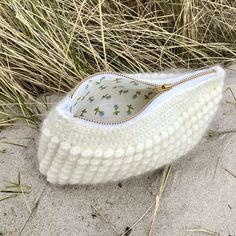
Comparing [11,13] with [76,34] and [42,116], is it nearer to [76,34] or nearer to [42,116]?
[76,34]

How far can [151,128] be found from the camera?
898 millimetres

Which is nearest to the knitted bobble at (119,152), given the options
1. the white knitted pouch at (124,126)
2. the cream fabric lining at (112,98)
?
the white knitted pouch at (124,126)

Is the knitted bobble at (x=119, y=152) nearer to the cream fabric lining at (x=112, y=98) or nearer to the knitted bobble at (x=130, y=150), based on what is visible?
the knitted bobble at (x=130, y=150)

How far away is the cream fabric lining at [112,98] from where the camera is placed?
3.27ft

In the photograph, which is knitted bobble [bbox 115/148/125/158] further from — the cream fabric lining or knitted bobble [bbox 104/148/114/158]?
the cream fabric lining

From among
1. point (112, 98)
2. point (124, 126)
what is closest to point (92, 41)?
point (112, 98)

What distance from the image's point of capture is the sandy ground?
3.05 ft

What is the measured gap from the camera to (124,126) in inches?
34.9

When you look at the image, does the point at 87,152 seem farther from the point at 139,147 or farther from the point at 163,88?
the point at 163,88

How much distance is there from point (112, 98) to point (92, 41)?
32cm

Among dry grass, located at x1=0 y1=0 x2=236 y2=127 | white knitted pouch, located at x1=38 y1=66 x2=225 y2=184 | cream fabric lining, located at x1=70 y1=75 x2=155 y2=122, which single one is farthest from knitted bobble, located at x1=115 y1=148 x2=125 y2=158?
dry grass, located at x1=0 y1=0 x2=236 y2=127

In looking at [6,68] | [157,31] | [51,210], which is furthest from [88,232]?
[157,31]

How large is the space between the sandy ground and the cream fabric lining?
0.14 metres

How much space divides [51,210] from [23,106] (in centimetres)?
29
